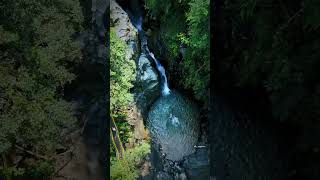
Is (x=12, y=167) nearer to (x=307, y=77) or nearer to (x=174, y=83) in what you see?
(x=174, y=83)

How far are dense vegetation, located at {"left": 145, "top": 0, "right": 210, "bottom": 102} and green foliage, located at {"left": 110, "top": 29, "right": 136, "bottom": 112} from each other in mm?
262

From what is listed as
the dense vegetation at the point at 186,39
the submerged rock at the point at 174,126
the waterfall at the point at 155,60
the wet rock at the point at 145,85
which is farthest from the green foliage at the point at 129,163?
the dense vegetation at the point at 186,39

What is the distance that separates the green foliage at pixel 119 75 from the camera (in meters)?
2.63

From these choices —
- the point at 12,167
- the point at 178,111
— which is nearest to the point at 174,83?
the point at 178,111

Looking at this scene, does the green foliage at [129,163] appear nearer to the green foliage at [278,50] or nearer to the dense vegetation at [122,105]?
the dense vegetation at [122,105]

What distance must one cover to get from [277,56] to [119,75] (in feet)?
2.91

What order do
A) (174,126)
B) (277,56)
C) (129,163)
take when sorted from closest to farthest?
(277,56), (129,163), (174,126)

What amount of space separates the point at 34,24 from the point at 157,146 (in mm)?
982

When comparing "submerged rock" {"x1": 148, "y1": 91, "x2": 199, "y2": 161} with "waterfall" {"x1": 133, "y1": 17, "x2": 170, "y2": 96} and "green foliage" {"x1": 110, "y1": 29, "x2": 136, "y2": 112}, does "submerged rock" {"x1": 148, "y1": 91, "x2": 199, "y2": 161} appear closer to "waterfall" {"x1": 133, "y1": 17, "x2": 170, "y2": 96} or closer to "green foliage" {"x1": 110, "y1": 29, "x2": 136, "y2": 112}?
"waterfall" {"x1": 133, "y1": 17, "x2": 170, "y2": 96}

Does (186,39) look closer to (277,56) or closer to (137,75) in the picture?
(137,75)

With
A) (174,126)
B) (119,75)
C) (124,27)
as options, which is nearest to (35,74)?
(119,75)

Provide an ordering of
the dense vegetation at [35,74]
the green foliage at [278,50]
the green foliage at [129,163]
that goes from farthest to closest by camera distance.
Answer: the green foliage at [129,163] < the dense vegetation at [35,74] < the green foliage at [278,50]

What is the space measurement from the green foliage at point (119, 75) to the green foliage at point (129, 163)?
0.26 metres

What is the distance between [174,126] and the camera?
2770mm
